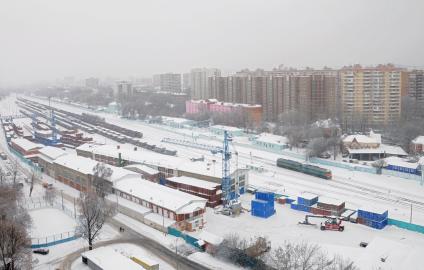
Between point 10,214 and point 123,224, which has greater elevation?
point 10,214

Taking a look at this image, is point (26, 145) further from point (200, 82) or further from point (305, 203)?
point (200, 82)

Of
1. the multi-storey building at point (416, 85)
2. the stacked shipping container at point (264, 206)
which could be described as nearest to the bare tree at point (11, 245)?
the stacked shipping container at point (264, 206)

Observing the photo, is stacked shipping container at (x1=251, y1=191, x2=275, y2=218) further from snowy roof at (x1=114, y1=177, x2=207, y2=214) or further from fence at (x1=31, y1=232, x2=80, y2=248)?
fence at (x1=31, y1=232, x2=80, y2=248)

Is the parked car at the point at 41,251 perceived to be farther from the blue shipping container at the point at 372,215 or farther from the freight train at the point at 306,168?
the freight train at the point at 306,168

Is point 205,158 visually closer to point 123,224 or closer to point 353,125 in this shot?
→ point 123,224

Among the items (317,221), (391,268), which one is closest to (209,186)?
(317,221)

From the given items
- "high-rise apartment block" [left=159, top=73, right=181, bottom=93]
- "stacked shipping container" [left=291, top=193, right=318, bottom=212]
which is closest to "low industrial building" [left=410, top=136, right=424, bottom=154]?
"stacked shipping container" [left=291, top=193, right=318, bottom=212]
